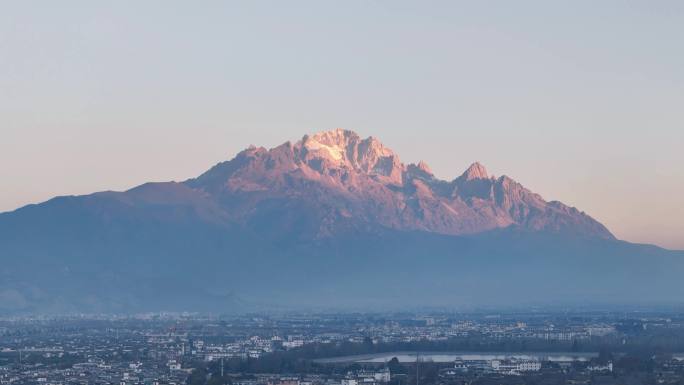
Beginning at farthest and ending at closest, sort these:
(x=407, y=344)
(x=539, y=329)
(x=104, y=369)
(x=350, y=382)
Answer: (x=539, y=329) < (x=407, y=344) < (x=104, y=369) < (x=350, y=382)

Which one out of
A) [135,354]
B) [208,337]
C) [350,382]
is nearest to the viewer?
[350,382]

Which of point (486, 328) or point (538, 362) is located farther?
point (486, 328)

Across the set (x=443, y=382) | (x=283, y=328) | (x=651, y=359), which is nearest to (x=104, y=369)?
(x=443, y=382)

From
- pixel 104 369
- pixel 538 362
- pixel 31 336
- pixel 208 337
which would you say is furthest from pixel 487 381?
pixel 31 336

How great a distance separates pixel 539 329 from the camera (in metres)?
191

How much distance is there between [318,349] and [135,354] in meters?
14.3

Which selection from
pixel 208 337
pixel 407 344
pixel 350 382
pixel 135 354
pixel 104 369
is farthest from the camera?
pixel 208 337

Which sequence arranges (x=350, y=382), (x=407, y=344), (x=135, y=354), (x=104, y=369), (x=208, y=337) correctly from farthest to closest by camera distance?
(x=208, y=337) < (x=407, y=344) < (x=135, y=354) < (x=104, y=369) < (x=350, y=382)

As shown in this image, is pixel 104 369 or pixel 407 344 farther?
pixel 407 344

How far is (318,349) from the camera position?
149m

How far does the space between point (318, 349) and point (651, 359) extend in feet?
93.0

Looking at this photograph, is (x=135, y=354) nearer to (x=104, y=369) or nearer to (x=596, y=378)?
(x=104, y=369)

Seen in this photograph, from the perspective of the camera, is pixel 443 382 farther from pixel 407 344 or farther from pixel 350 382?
pixel 407 344

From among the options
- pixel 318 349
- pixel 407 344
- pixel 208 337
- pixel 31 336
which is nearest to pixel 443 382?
pixel 318 349
